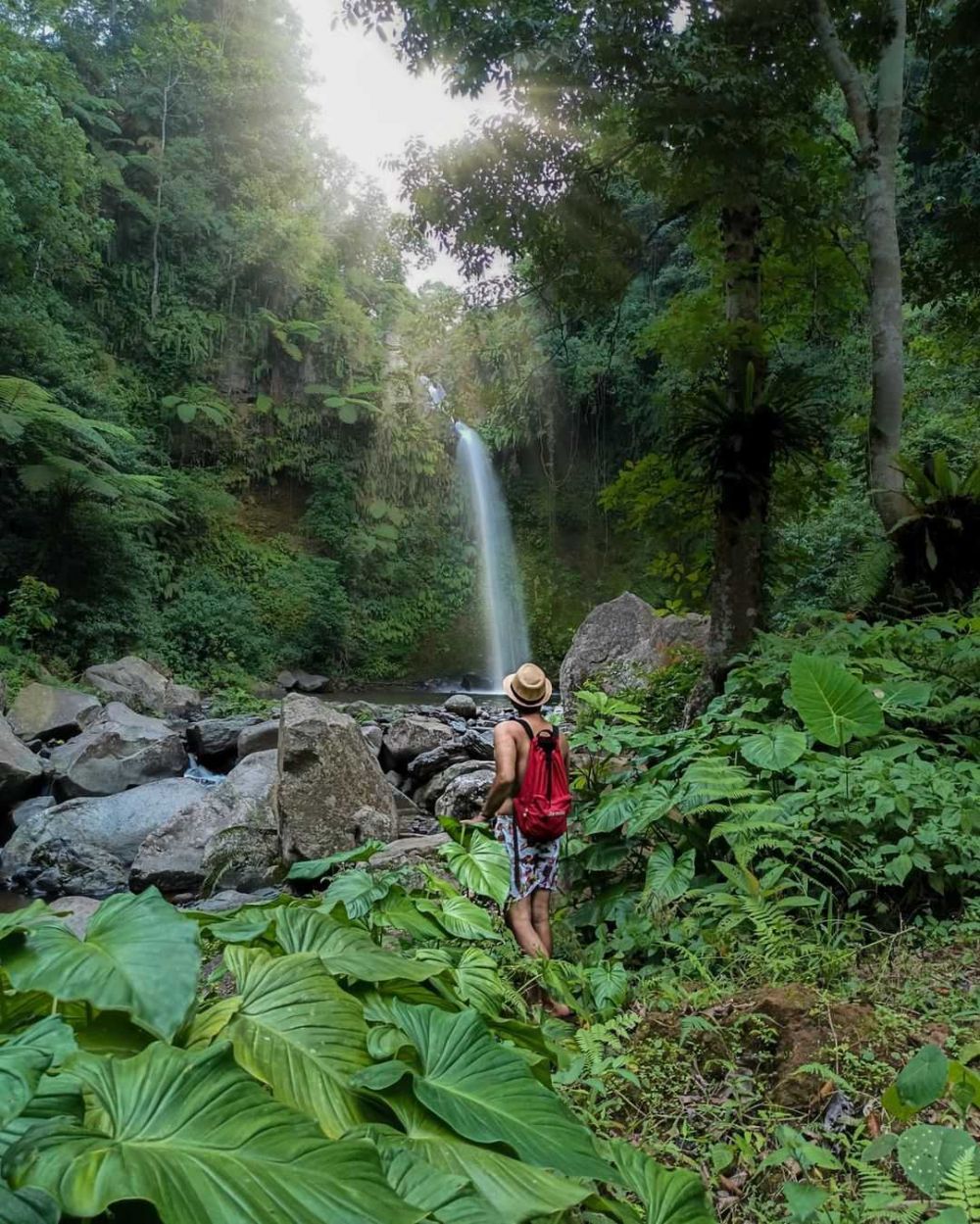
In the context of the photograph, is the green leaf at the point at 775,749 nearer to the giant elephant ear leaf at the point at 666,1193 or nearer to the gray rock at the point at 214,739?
the giant elephant ear leaf at the point at 666,1193

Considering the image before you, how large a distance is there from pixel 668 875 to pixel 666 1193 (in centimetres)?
181

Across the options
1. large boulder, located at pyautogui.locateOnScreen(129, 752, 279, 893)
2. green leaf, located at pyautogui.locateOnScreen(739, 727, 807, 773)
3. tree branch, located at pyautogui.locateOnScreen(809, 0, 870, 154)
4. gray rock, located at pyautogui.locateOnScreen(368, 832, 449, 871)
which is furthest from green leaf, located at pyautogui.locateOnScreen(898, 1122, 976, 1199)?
tree branch, located at pyautogui.locateOnScreen(809, 0, 870, 154)

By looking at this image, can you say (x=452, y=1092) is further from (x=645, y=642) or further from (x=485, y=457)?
(x=485, y=457)

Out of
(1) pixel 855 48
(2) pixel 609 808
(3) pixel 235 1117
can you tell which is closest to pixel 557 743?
(2) pixel 609 808

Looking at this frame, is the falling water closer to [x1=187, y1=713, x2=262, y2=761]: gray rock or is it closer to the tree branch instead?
[x1=187, y1=713, x2=262, y2=761]: gray rock

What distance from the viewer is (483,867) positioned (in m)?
2.93

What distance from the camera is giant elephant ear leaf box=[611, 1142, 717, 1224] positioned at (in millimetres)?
1241

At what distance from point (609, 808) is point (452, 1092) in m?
2.18

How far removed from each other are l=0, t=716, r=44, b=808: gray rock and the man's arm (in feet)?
20.5

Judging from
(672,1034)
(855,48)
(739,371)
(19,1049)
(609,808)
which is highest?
(855,48)

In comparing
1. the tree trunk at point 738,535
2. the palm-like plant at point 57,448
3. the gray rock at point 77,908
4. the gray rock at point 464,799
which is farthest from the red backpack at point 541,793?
the palm-like plant at point 57,448

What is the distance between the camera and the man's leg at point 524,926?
3115 mm

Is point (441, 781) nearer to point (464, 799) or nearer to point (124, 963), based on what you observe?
point (464, 799)

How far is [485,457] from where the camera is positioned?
22250 mm
